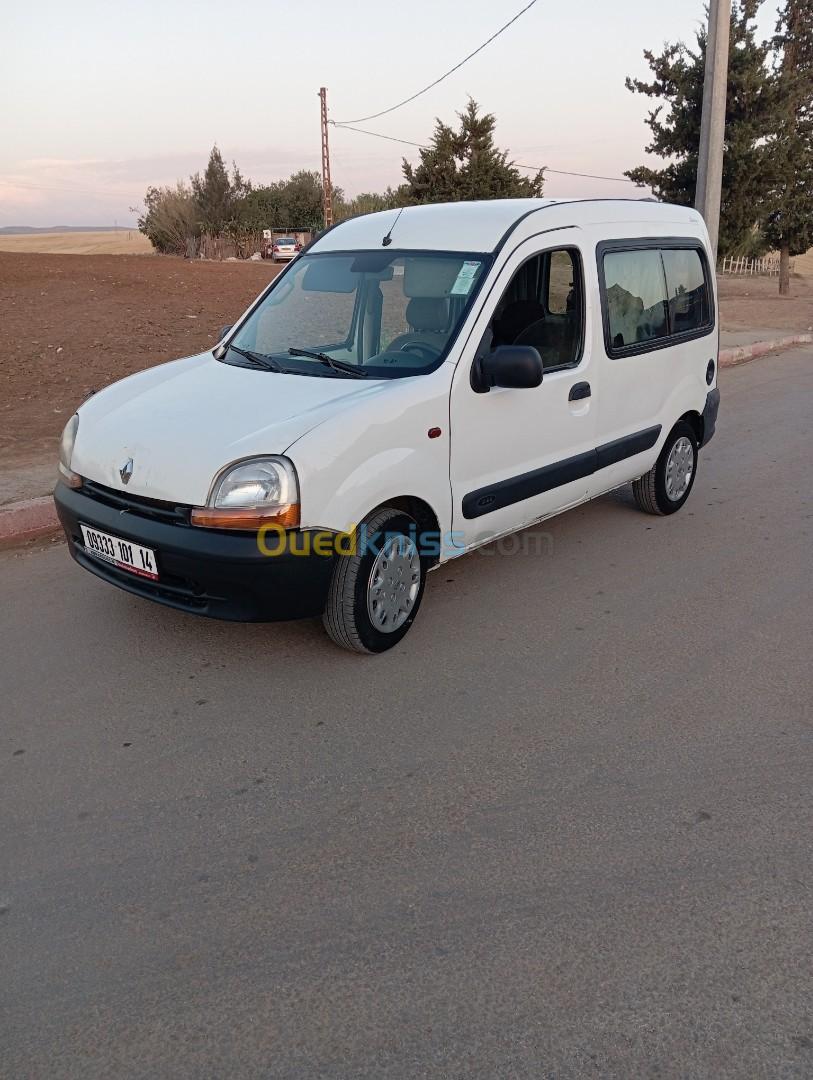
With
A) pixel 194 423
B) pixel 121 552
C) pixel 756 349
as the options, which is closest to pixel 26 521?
pixel 121 552

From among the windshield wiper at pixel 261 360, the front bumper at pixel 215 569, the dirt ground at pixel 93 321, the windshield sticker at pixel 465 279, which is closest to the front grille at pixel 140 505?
the front bumper at pixel 215 569

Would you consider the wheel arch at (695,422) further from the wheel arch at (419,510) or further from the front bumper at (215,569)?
the front bumper at (215,569)

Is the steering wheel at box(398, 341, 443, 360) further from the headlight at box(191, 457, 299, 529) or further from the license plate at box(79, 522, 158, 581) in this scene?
the license plate at box(79, 522, 158, 581)

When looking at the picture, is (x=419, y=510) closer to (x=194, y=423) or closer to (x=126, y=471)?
(x=194, y=423)

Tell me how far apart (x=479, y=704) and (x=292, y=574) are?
0.92m

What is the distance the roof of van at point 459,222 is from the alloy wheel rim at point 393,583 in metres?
1.53

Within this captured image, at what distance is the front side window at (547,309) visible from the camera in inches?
173

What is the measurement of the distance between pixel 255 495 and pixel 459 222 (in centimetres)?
195

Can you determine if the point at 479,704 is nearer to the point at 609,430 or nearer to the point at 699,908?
the point at 699,908

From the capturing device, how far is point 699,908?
2496 mm

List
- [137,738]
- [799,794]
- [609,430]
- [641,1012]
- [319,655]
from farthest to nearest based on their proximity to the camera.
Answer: [609,430], [319,655], [137,738], [799,794], [641,1012]

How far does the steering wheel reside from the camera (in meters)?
4.08

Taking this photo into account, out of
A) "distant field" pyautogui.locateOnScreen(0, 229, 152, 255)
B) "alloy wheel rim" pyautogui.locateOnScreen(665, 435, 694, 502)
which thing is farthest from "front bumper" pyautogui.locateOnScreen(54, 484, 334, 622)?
"distant field" pyautogui.locateOnScreen(0, 229, 152, 255)

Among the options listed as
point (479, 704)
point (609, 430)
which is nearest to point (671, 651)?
point (479, 704)
